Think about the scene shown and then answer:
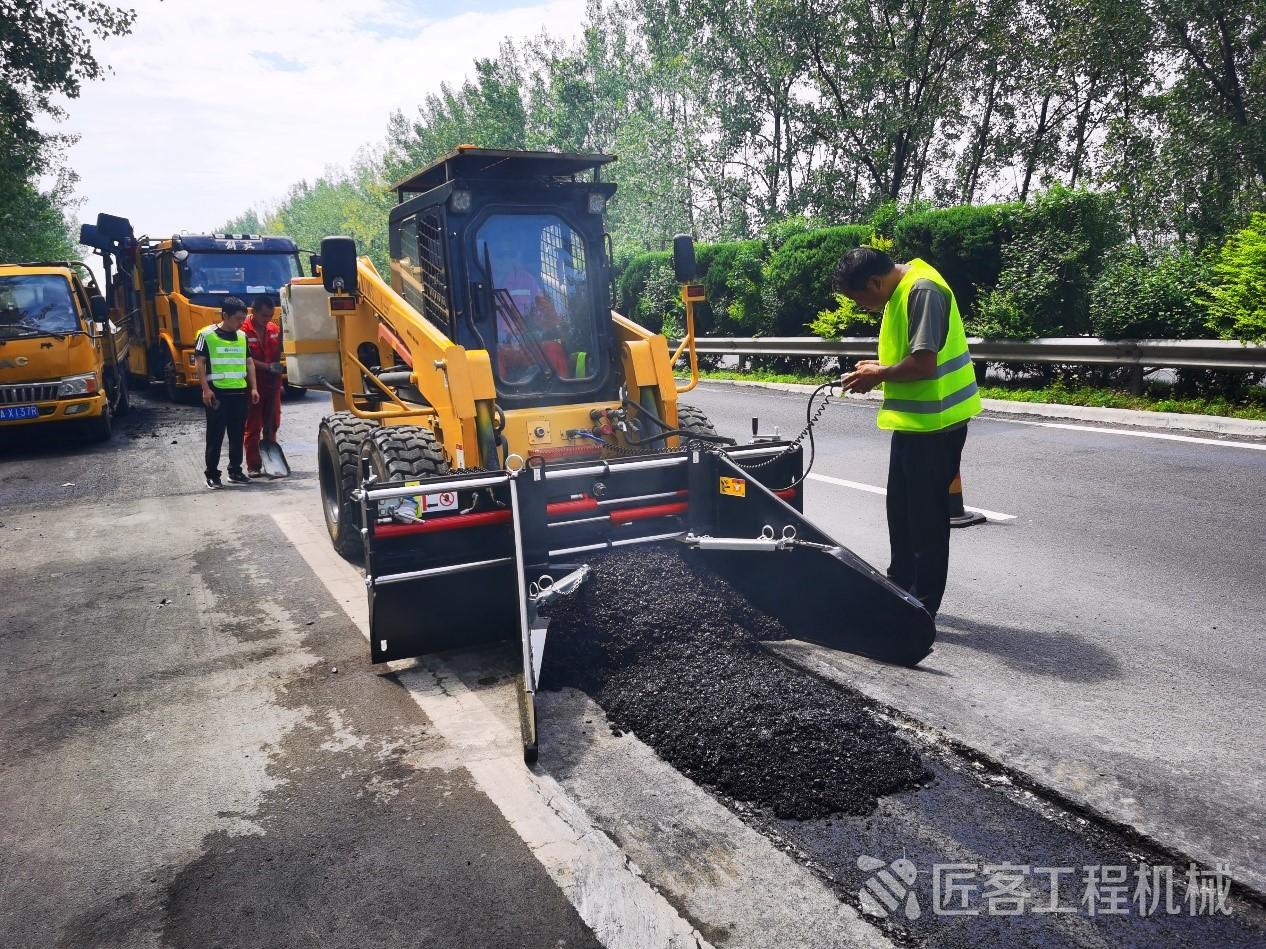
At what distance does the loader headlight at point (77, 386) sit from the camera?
40.3ft

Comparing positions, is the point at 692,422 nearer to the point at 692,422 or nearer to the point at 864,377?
the point at 692,422

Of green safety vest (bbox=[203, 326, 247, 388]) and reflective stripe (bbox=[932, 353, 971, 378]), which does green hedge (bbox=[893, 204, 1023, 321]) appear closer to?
reflective stripe (bbox=[932, 353, 971, 378])

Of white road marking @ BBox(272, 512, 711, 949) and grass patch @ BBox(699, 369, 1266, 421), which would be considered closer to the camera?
white road marking @ BBox(272, 512, 711, 949)

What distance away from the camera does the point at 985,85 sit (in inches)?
1132

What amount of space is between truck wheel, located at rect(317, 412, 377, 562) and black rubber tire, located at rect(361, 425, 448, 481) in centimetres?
62

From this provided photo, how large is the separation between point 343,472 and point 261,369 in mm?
4350

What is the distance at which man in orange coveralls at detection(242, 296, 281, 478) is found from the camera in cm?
1025

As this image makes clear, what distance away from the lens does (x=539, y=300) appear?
237 inches

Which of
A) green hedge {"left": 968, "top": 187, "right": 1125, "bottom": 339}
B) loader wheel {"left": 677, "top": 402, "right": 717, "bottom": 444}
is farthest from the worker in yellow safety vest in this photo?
green hedge {"left": 968, "top": 187, "right": 1125, "bottom": 339}

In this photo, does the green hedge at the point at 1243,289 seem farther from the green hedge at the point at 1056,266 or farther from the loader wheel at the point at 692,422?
the loader wheel at the point at 692,422

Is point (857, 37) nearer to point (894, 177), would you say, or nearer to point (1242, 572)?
point (894, 177)

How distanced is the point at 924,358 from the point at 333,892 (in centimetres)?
335

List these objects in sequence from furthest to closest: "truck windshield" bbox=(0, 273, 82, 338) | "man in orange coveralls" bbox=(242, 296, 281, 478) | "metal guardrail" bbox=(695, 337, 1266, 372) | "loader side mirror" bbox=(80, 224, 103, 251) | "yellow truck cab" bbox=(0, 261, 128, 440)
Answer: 1. "loader side mirror" bbox=(80, 224, 103, 251)
2. "truck windshield" bbox=(0, 273, 82, 338)
3. "yellow truck cab" bbox=(0, 261, 128, 440)
4. "man in orange coveralls" bbox=(242, 296, 281, 478)
5. "metal guardrail" bbox=(695, 337, 1266, 372)
